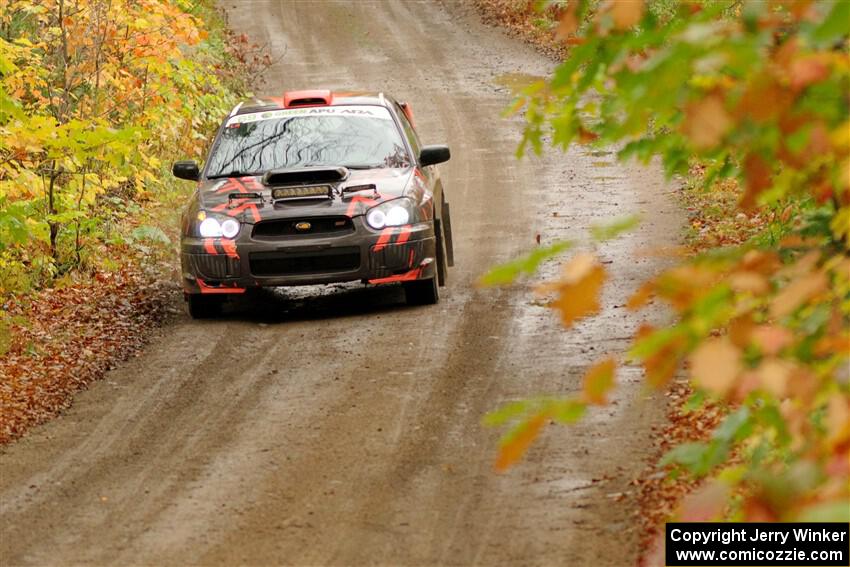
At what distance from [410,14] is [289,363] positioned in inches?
1049

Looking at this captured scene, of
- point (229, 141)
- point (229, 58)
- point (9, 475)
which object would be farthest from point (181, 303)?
point (229, 58)

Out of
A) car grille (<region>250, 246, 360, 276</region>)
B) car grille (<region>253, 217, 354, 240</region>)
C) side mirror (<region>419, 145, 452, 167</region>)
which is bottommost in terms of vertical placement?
car grille (<region>250, 246, 360, 276</region>)

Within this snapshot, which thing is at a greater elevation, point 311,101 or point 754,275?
point 754,275

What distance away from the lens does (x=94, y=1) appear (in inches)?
556

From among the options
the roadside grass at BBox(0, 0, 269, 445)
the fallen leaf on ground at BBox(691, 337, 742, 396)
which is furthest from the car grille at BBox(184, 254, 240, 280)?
the fallen leaf on ground at BBox(691, 337, 742, 396)

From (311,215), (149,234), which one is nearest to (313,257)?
(311,215)

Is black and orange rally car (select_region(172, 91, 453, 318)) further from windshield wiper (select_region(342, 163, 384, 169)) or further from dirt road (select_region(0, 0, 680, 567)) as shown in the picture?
dirt road (select_region(0, 0, 680, 567))

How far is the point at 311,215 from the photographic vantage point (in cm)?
1088

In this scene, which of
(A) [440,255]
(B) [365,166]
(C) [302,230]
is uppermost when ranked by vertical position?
(B) [365,166]

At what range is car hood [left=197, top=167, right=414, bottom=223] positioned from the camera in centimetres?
1092

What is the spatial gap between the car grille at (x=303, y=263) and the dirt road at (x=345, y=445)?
1.63 ft

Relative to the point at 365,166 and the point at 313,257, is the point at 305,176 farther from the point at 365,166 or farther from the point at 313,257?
the point at 313,257

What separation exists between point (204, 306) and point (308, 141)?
1.85m

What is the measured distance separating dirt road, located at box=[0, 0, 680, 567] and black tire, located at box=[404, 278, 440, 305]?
0.14 m
